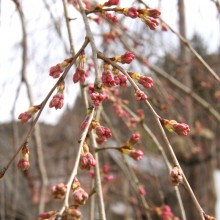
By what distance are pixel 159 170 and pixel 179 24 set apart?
7.94 ft

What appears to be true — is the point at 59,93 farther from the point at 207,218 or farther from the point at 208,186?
the point at 208,186

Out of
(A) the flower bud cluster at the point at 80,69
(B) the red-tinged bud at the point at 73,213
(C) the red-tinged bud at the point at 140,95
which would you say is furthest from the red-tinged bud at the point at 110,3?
(B) the red-tinged bud at the point at 73,213

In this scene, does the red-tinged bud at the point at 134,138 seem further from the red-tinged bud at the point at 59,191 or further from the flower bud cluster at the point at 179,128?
the red-tinged bud at the point at 59,191

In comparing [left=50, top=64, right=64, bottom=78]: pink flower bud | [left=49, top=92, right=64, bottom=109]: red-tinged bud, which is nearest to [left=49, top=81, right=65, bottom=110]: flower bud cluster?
[left=49, top=92, right=64, bottom=109]: red-tinged bud

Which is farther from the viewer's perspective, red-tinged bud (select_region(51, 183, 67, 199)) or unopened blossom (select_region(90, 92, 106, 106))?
unopened blossom (select_region(90, 92, 106, 106))

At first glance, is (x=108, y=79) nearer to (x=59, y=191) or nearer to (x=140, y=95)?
(x=140, y=95)

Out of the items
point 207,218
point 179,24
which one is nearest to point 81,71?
point 207,218

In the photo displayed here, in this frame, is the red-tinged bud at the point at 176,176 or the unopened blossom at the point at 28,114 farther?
the unopened blossom at the point at 28,114

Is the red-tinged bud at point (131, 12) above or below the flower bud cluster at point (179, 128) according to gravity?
above

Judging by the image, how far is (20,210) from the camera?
230 inches

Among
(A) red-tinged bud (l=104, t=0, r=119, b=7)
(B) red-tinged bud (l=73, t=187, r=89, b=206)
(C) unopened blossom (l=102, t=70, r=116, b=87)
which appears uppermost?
(A) red-tinged bud (l=104, t=0, r=119, b=7)

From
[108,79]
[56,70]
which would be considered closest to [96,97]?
[108,79]

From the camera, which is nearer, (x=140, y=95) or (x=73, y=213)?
(x=73, y=213)

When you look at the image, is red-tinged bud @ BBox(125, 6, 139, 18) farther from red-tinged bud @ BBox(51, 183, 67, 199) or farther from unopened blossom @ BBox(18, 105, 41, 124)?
red-tinged bud @ BBox(51, 183, 67, 199)
